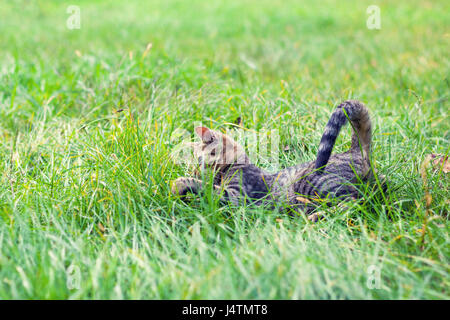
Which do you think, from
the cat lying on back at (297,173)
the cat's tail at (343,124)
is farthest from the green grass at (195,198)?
the cat's tail at (343,124)

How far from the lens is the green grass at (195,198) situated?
5.53ft

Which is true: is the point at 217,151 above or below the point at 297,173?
above

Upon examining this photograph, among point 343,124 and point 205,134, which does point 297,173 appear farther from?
point 205,134

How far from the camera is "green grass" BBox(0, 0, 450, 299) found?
169cm

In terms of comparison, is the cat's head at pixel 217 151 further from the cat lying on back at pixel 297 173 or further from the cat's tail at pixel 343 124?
the cat's tail at pixel 343 124

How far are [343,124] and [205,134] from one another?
0.79 meters

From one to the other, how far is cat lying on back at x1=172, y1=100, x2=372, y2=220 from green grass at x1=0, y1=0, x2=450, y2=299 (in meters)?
0.15

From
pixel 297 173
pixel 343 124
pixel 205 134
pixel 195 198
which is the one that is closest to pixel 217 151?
pixel 205 134

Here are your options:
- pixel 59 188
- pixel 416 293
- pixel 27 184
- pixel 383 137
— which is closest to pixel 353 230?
pixel 416 293

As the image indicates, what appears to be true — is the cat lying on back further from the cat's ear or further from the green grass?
the green grass

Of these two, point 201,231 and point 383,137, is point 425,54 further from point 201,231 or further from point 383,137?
point 201,231

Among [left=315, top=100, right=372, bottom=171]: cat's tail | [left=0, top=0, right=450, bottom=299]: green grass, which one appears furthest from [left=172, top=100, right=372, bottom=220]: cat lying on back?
[left=0, top=0, right=450, bottom=299]: green grass

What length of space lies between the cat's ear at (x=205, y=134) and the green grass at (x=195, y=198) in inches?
9.3

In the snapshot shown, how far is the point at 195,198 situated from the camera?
2.23m
